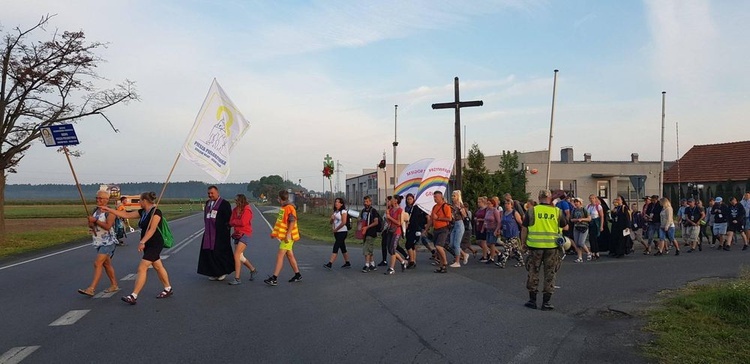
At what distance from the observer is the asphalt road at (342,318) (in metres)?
6.21

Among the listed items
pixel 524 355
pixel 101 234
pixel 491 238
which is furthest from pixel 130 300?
pixel 491 238

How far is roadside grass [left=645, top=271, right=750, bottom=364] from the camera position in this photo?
593 centimetres

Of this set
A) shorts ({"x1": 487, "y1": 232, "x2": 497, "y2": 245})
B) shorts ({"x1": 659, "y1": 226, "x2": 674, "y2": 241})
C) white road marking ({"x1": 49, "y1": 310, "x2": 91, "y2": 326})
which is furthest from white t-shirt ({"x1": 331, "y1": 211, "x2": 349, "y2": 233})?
shorts ({"x1": 659, "y1": 226, "x2": 674, "y2": 241})

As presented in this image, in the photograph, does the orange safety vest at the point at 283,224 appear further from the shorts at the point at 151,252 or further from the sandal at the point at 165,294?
the shorts at the point at 151,252

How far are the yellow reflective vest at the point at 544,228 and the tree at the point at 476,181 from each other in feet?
44.0

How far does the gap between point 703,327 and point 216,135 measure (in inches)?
334

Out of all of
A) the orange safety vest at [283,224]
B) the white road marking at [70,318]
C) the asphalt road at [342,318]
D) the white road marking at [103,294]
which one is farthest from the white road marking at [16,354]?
the orange safety vest at [283,224]

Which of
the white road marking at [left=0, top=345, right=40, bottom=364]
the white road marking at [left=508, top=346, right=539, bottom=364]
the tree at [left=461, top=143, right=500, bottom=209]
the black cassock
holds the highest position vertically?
the tree at [left=461, top=143, right=500, bottom=209]

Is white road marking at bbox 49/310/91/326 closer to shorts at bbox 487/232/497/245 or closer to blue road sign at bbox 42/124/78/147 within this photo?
blue road sign at bbox 42/124/78/147

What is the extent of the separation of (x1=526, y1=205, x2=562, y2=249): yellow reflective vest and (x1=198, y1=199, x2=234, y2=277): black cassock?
215 inches

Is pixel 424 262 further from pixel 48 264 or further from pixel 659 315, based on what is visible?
pixel 48 264

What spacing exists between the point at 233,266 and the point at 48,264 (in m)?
6.66

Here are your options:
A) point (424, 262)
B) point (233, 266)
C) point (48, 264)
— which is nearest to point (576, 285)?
point (424, 262)

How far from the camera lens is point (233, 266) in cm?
1161
